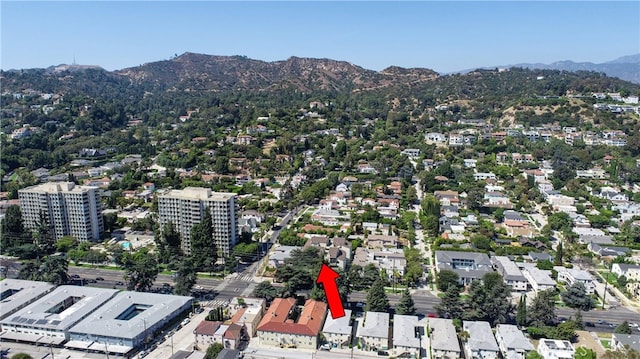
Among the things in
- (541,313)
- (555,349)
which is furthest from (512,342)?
(541,313)

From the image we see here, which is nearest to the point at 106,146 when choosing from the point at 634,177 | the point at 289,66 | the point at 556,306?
the point at 556,306

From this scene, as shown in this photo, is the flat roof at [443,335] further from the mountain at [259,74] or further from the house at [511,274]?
the mountain at [259,74]

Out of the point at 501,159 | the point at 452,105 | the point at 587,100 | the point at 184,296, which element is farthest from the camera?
the point at 452,105

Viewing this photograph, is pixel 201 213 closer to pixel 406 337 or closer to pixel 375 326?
pixel 375 326

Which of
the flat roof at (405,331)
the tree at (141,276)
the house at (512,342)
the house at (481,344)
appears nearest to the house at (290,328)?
the flat roof at (405,331)

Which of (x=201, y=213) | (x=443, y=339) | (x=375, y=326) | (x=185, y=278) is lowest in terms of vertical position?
(x=443, y=339)

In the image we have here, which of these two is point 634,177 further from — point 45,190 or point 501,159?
point 45,190
